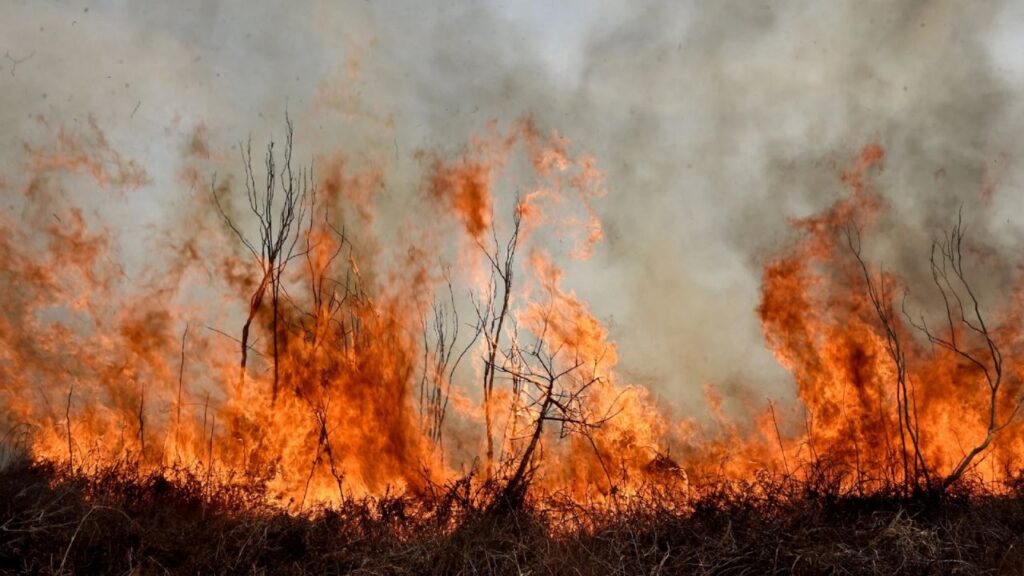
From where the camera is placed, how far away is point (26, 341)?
42.1 feet

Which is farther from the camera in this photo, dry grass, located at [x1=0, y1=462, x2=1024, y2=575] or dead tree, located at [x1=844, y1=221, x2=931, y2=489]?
dead tree, located at [x1=844, y1=221, x2=931, y2=489]

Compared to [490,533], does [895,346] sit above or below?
above

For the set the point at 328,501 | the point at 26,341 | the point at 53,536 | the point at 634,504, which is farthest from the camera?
the point at 26,341

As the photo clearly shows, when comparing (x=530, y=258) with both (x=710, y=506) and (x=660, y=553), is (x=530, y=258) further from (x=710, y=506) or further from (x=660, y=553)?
(x=660, y=553)

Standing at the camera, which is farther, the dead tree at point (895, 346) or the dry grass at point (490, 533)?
the dead tree at point (895, 346)

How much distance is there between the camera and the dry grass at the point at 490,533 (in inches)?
295

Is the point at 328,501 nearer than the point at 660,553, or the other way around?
the point at 660,553

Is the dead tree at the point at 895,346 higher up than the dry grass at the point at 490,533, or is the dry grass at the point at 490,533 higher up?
the dead tree at the point at 895,346

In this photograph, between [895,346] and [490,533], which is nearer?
[490,533]

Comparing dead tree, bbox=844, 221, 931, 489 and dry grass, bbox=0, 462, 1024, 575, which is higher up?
dead tree, bbox=844, 221, 931, 489

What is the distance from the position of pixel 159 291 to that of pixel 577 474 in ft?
27.1

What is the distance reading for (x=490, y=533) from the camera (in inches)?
362

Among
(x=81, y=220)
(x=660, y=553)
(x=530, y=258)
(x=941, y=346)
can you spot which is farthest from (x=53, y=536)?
(x=941, y=346)

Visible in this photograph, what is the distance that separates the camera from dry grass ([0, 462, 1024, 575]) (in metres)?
7.50
